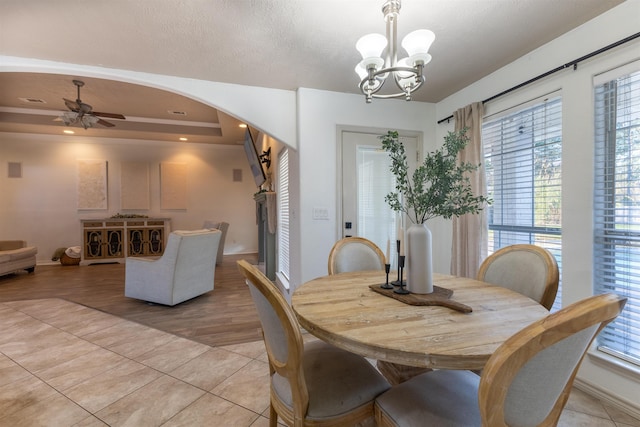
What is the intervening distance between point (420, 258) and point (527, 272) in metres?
0.76

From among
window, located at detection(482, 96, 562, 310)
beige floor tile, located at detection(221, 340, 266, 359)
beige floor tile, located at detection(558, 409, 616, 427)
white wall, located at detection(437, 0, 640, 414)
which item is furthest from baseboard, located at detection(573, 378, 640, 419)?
beige floor tile, located at detection(221, 340, 266, 359)

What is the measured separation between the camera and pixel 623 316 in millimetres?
1735

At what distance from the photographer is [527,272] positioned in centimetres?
160

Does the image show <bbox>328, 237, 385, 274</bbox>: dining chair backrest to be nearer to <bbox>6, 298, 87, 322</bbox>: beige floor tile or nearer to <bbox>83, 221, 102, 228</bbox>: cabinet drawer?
<bbox>6, 298, 87, 322</bbox>: beige floor tile

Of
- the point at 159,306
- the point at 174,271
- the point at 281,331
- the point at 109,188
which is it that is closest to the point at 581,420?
the point at 281,331

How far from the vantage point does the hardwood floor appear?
2713 millimetres

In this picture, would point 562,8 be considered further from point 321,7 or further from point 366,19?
point 321,7

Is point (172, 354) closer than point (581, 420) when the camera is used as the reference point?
A: No

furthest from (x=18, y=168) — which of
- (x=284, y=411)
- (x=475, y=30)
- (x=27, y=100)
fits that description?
(x=475, y=30)

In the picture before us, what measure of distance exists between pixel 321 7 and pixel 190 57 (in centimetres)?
125

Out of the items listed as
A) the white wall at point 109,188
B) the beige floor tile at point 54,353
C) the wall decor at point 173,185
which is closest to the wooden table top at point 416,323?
the beige floor tile at point 54,353

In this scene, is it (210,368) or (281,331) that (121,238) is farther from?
(281,331)

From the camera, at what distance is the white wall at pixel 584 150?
5.45 ft

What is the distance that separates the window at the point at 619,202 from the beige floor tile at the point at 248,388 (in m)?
2.20
